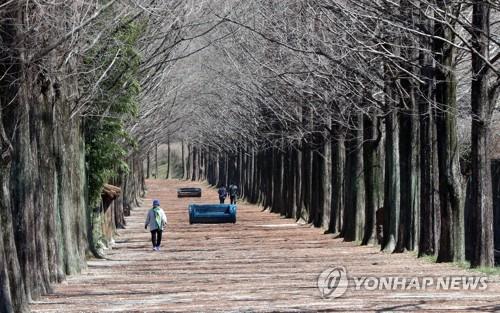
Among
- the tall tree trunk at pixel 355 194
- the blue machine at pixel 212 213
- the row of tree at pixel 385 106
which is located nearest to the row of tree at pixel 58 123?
the row of tree at pixel 385 106

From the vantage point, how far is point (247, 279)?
26.4 meters

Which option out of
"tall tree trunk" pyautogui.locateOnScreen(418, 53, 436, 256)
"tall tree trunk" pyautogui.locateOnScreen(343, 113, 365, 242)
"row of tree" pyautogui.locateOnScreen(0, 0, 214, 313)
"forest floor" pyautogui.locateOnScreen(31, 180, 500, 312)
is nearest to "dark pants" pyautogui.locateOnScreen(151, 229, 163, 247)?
"forest floor" pyautogui.locateOnScreen(31, 180, 500, 312)

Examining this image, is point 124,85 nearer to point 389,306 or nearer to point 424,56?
point 424,56

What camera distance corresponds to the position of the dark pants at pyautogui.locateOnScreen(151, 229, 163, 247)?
38491mm

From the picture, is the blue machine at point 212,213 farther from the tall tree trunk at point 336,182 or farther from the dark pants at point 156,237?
the dark pants at point 156,237

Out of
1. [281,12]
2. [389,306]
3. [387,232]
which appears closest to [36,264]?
[389,306]

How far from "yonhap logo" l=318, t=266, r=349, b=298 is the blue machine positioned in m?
28.2

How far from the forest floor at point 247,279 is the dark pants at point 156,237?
52cm

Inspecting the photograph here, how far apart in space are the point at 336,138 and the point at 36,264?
22.7 m

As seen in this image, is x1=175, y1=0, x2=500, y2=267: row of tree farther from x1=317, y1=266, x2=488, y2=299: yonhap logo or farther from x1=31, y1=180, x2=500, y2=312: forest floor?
x1=317, y1=266, x2=488, y2=299: yonhap logo

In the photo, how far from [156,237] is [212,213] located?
1891cm

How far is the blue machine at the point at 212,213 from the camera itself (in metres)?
57.4

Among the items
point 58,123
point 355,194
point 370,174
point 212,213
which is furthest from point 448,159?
point 212,213

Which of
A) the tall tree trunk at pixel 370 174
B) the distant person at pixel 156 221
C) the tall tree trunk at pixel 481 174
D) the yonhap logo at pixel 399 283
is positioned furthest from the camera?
the tall tree trunk at pixel 370 174
